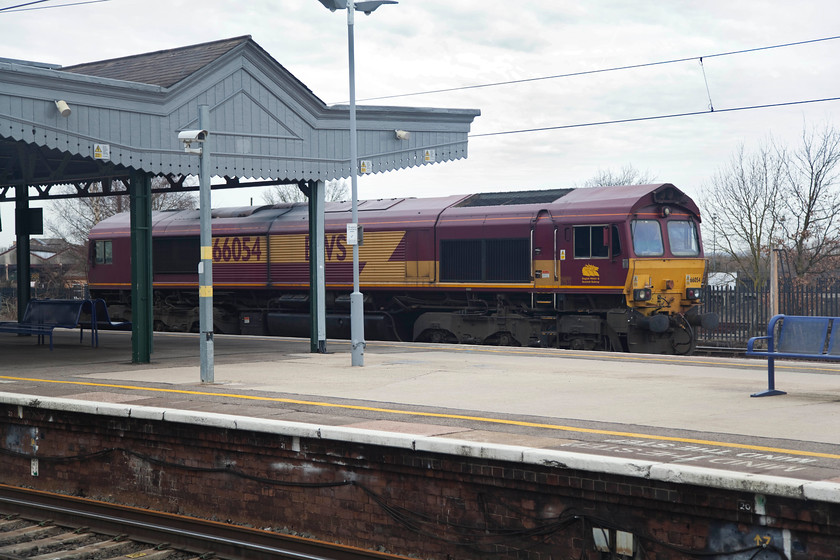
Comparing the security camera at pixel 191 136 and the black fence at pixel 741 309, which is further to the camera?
the black fence at pixel 741 309

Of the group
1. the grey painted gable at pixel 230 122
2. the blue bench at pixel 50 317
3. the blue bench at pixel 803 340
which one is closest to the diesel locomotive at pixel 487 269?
the grey painted gable at pixel 230 122

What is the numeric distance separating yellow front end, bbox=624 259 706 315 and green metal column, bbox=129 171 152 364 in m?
9.76

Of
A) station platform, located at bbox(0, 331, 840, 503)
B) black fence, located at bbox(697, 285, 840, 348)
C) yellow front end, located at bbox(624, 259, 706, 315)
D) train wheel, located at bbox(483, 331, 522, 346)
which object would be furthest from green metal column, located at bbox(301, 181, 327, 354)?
black fence, located at bbox(697, 285, 840, 348)

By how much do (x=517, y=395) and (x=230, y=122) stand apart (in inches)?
321

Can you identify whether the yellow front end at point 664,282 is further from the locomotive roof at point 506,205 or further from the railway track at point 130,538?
the railway track at point 130,538

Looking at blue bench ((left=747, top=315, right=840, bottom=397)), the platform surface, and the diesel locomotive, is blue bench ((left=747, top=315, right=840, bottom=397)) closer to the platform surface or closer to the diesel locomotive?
the platform surface

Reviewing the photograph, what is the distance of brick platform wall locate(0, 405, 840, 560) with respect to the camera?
641 centimetres

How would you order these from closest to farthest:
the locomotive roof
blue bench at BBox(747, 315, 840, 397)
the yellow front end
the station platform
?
the station platform
blue bench at BBox(747, 315, 840, 397)
the yellow front end
the locomotive roof

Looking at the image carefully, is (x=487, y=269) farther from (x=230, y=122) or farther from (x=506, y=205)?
(x=230, y=122)

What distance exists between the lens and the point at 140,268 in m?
15.6

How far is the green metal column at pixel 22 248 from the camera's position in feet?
72.3

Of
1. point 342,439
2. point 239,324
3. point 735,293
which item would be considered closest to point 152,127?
point 342,439

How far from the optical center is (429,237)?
22.2 metres

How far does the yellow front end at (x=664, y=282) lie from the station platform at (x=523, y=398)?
3.23 meters
